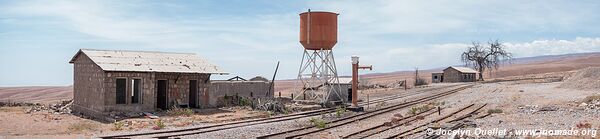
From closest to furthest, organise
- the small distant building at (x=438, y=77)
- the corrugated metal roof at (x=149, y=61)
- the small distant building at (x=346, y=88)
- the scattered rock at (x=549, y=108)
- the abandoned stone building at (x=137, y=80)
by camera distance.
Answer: the scattered rock at (x=549, y=108) → the abandoned stone building at (x=137, y=80) → the corrugated metal roof at (x=149, y=61) → the small distant building at (x=346, y=88) → the small distant building at (x=438, y=77)

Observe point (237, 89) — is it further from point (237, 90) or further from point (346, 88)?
point (346, 88)

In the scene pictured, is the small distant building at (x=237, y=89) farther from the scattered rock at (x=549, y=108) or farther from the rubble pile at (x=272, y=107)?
the scattered rock at (x=549, y=108)

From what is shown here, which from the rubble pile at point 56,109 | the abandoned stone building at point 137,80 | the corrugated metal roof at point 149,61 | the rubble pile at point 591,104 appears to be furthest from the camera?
the rubble pile at point 56,109

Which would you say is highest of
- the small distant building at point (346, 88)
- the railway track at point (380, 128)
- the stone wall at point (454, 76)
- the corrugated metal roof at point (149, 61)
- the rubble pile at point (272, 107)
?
the corrugated metal roof at point (149, 61)

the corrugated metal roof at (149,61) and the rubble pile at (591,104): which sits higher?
the corrugated metal roof at (149,61)

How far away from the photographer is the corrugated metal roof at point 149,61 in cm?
2505

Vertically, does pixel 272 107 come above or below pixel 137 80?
below

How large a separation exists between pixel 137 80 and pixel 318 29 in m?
10.3

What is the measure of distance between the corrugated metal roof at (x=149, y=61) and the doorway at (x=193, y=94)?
0.75m

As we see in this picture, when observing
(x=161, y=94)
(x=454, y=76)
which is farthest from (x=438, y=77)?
(x=161, y=94)

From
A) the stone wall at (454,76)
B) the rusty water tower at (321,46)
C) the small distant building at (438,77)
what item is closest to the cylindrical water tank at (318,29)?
the rusty water tower at (321,46)

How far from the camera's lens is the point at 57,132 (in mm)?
18641

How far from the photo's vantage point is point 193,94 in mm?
27500

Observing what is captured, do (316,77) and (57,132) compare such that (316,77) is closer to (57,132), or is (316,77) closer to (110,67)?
(110,67)
